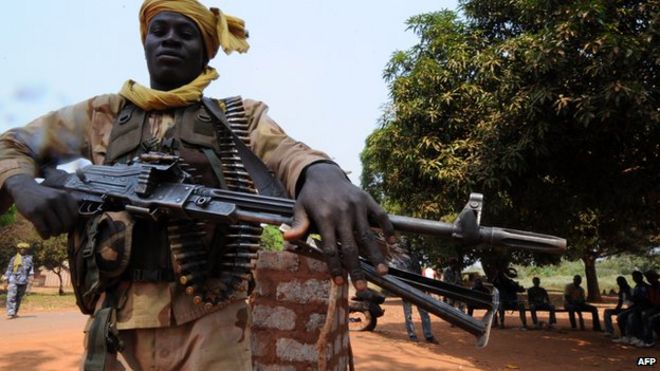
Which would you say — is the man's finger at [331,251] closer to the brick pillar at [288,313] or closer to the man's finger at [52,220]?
the man's finger at [52,220]

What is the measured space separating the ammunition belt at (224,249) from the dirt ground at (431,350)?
17.4 feet

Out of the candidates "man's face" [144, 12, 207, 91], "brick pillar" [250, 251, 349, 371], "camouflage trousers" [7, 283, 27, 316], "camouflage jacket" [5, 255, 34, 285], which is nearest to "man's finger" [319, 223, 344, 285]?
"man's face" [144, 12, 207, 91]

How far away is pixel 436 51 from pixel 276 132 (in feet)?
25.4

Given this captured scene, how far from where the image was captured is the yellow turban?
7.28 ft

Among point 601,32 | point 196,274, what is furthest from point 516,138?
point 196,274

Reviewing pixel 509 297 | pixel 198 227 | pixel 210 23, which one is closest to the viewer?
pixel 198 227

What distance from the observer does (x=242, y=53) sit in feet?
7.74

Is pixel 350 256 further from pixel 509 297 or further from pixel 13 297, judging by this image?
pixel 509 297

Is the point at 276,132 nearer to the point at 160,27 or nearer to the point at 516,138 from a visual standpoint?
the point at 160,27

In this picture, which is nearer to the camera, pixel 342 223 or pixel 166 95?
pixel 342 223

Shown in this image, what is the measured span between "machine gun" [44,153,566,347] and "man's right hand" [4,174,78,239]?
0.35 feet

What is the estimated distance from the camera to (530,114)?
7.17m

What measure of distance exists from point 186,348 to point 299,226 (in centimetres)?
87

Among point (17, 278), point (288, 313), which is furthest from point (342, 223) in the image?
point (17, 278)
